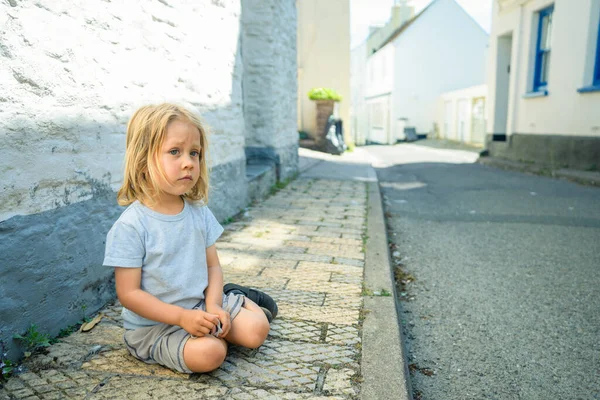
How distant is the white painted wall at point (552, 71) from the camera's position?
8.32 metres

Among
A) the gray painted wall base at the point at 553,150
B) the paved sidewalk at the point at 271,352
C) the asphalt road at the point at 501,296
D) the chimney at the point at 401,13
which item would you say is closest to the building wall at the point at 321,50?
the gray painted wall base at the point at 553,150

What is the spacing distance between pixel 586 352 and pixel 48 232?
2.67 meters

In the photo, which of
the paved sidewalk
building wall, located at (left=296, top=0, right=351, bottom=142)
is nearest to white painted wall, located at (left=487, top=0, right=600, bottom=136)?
building wall, located at (left=296, top=0, right=351, bottom=142)

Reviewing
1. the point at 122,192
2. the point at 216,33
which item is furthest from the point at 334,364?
the point at 216,33

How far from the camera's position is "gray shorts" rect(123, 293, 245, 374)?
6.04 feet

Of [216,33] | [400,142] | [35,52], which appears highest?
[216,33]

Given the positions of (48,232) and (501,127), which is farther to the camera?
(501,127)

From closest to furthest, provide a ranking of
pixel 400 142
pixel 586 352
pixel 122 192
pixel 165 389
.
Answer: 1. pixel 165 389
2. pixel 122 192
3. pixel 586 352
4. pixel 400 142

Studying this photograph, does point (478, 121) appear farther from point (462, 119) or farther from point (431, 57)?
point (431, 57)

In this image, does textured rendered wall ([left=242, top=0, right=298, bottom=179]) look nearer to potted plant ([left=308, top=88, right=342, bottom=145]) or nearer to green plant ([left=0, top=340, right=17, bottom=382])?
green plant ([left=0, top=340, right=17, bottom=382])

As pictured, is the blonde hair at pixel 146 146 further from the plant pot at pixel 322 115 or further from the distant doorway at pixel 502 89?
the distant doorway at pixel 502 89

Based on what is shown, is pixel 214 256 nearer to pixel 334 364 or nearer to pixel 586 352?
pixel 334 364

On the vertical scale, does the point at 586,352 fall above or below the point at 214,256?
below

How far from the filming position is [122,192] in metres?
1.89
